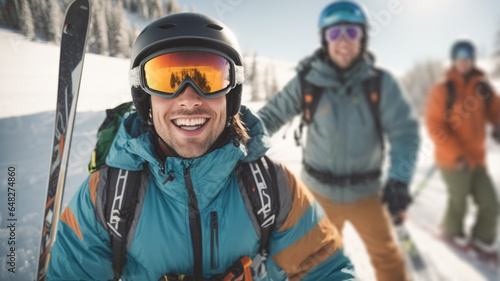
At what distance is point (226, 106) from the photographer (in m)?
1.67

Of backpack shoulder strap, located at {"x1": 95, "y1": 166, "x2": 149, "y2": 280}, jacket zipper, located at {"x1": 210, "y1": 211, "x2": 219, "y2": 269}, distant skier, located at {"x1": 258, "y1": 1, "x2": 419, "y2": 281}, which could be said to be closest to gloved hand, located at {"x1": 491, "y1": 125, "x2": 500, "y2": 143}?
distant skier, located at {"x1": 258, "y1": 1, "x2": 419, "y2": 281}

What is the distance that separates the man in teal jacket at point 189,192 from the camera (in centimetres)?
130

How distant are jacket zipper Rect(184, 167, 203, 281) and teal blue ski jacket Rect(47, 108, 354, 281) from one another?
2 cm

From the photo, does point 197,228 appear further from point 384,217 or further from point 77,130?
point 77,130

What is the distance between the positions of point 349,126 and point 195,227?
1.76 metres

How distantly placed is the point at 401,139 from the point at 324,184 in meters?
0.90

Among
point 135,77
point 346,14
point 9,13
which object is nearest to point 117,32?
point 9,13

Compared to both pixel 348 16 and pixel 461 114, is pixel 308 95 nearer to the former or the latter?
pixel 348 16

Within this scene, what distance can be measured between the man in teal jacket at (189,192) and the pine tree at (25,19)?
3.23 m

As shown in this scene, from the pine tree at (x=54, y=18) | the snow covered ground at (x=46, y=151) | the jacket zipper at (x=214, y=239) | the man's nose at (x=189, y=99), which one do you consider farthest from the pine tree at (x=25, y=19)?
the jacket zipper at (x=214, y=239)

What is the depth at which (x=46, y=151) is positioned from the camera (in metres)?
3.79

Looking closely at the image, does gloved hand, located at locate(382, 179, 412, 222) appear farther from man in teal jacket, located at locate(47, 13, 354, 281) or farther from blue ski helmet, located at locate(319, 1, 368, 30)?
blue ski helmet, located at locate(319, 1, 368, 30)

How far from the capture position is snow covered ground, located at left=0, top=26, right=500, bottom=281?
2617 mm

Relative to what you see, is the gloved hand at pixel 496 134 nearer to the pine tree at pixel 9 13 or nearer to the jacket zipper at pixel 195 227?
the jacket zipper at pixel 195 227
